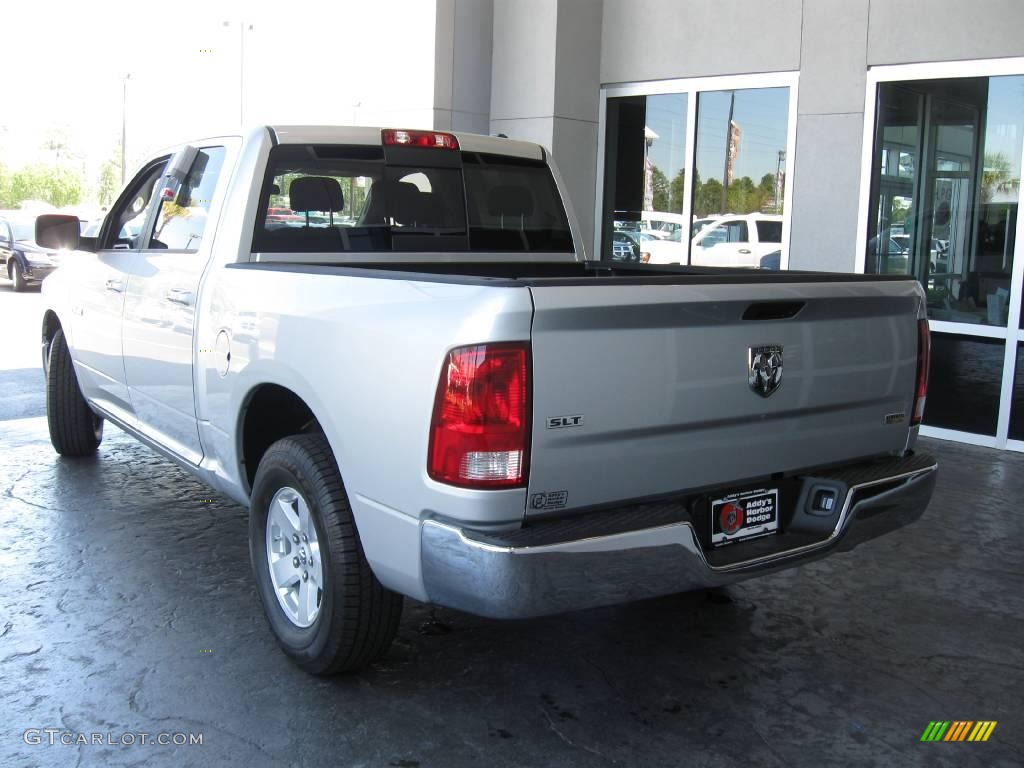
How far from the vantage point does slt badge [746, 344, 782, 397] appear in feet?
10.7

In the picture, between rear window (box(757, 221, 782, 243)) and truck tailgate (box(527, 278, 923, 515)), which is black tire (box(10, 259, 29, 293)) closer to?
rear window (box(757, 221, 782, 243))

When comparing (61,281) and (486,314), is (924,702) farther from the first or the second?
(61,281)

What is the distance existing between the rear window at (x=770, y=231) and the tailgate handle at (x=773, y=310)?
6294 mm

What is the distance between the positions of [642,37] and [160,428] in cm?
727

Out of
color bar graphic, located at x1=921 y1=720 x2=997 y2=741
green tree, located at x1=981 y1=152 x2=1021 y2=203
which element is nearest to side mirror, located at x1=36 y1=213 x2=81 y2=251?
color bar graphic, located at x1=921 y1=720 x2=997 y2=741

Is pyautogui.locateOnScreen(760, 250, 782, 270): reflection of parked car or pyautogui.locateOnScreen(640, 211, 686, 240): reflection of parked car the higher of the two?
pyautogui.locateOnScreen(640, 211, 686, 240): reflection of parked car

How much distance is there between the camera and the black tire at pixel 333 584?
11.0 feet

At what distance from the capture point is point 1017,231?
304 inches

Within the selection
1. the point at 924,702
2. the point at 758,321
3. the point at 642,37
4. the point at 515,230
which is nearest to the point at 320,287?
the point at 758,321

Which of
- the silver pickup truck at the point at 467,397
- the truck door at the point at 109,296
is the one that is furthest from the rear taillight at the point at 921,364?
the truck door at the point at 109,296

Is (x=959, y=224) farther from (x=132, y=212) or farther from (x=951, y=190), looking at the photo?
(x=132, y=212)

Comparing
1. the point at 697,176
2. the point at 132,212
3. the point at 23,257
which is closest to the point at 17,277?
the point at 23,257

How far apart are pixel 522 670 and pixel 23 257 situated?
2086 centimetres

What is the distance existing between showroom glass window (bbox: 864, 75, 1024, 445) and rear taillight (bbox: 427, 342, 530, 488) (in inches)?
248
